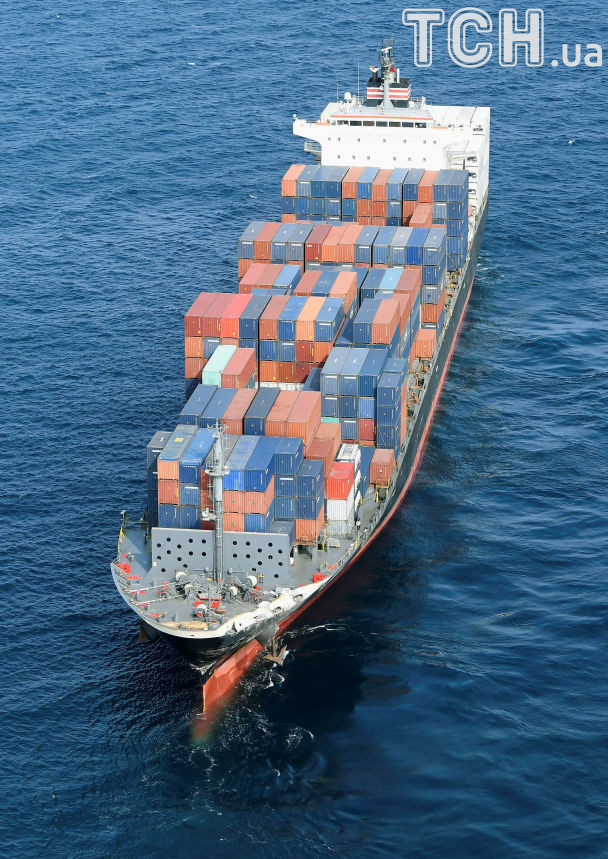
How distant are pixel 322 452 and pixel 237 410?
6.03 m

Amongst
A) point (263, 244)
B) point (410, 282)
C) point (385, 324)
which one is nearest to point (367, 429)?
point (385, 324)

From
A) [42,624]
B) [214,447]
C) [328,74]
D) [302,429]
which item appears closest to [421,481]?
[302,429]

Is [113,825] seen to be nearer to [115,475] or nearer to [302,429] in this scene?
[302,429]

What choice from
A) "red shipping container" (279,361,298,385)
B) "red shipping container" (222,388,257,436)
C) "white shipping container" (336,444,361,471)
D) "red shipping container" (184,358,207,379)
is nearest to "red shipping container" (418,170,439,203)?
"red shipping container" (279,361,298,385)

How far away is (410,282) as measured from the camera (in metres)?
102

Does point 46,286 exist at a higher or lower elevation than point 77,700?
higher

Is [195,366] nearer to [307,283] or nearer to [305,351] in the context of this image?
[305,351]

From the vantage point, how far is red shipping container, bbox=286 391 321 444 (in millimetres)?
84125

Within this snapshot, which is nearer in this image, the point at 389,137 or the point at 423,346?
the point at 423,346

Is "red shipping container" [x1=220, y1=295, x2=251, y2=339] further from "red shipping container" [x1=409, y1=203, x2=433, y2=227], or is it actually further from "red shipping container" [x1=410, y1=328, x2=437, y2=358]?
"red shipping container" [x1=409, y1=203, x2=433, y2=227]

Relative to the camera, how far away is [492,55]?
594ft

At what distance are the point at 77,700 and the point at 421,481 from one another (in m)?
33.4

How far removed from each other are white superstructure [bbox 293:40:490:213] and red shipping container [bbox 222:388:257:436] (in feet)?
162

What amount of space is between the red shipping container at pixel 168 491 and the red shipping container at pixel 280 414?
7835 mm
